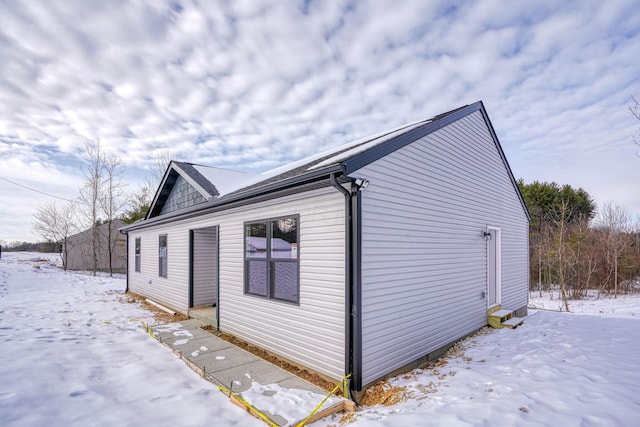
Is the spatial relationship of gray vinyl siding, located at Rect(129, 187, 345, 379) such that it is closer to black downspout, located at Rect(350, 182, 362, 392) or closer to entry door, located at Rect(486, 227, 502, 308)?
black downspout, located at Rect(350, 182, 362, 392)

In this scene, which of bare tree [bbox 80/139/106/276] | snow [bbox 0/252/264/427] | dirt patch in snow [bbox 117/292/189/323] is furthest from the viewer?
bare tree [bbox 80/139/106/276]

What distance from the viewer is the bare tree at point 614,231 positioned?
52.0 ft

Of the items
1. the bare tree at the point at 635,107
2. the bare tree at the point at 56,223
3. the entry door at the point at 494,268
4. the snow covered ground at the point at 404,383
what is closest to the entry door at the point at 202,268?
the snow covered ground at the point at 404,383

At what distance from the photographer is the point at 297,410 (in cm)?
370

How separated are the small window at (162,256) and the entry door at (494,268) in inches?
373

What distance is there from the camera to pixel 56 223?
24609 mm

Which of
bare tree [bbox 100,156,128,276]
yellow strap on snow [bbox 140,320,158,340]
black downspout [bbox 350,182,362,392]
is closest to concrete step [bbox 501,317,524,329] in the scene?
black downspout [bbox 350,182,362,392]

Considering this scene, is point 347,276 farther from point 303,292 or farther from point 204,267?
point 204,267

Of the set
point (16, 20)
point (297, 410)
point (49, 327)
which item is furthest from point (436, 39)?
point (49, 327)

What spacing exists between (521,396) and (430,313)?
2106 millimetres

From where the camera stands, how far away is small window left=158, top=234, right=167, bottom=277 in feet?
34.3

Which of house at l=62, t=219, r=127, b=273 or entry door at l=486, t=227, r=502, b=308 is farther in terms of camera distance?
house at l=62, t=219, r=127, b=273

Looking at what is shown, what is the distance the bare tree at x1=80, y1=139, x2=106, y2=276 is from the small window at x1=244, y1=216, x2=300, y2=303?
2075 centimetres

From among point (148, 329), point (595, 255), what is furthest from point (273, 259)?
point (595, 255)
